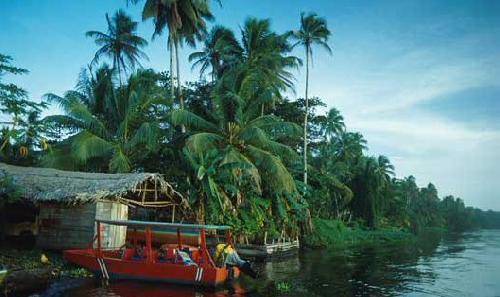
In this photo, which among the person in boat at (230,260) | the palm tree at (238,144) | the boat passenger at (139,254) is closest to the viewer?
the person in boat at (230,260)

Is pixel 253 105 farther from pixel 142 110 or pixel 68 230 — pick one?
pixel 68 230

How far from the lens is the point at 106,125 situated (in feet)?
82.9

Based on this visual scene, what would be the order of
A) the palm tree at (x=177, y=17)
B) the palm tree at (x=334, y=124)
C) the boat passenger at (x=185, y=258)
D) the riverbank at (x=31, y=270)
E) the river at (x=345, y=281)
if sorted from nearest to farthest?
the riverbank at (x=31, y=270) → the river at (x=345, y=281) → the boat passenger at (x=185, y=258) → the palm tree at (x=177, y=17) → the palm tree at (x=334, y=124)

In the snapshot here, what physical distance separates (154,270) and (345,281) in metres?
7.90

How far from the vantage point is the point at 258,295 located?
14.1 metres

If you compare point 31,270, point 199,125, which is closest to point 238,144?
point 199,125

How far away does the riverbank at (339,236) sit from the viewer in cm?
3083

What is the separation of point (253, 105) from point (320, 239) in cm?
1300

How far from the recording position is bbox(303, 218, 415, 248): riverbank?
30.8m

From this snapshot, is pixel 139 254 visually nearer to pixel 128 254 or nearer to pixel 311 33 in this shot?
pixel 128 254

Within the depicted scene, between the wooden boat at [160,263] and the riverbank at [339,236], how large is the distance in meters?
16.6

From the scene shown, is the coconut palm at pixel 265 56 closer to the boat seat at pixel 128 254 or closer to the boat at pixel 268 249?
the boat at pixel 268 249

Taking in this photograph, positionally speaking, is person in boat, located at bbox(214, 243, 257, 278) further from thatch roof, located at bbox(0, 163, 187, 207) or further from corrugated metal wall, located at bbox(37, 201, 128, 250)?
corrugated metal wall, located at bbox(37, 201, 128, 250)

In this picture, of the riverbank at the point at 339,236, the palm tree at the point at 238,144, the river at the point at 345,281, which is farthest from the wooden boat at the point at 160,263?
the riverbank at the point at 339,236
